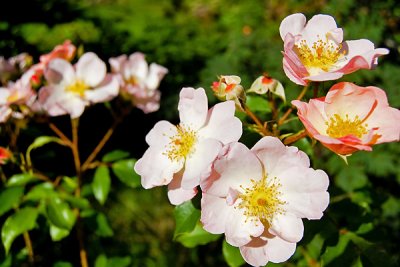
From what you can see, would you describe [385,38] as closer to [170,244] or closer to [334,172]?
[334,172]

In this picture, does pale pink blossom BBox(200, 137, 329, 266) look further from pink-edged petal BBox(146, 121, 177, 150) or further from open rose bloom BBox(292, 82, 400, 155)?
pink-edged petal BBox(146, 121, 177, 150)

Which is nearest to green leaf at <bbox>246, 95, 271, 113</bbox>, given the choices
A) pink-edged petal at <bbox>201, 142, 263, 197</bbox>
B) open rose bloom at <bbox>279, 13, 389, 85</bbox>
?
open rose bloom at <bbox>279, 13, 389, 85</bbox>

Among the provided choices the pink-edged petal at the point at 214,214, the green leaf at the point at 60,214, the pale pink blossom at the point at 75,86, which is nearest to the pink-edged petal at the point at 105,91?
the pale pink blossom at the point at 75,86

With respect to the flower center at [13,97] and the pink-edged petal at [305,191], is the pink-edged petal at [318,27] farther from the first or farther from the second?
the flower center at [13,97]

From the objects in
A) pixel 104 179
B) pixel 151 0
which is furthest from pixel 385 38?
pixel 151 0

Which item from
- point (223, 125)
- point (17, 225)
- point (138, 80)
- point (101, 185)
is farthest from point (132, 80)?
point (223, 125)
